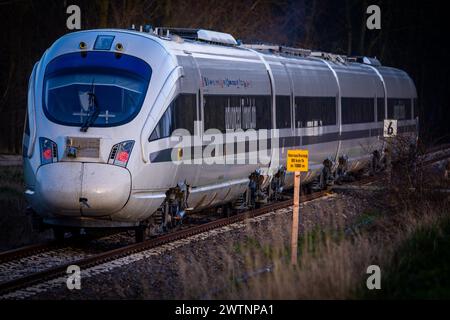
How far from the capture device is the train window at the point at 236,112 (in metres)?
17.5

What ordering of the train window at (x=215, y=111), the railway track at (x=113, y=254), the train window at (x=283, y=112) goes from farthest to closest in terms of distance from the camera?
1. the train window at (x=283, y=112)
2. the train window at (x=215, y=111)
3. the railway track at (x=113, y=254)

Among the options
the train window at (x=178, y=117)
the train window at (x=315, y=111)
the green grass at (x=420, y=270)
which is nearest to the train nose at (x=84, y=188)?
the train window at (x=178, y=117)

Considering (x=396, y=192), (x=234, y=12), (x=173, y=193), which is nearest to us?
(x=173, y=193)

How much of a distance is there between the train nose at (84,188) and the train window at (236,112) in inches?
116

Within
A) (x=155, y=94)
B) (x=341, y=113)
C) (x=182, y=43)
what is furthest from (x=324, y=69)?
(x=155, y=94)

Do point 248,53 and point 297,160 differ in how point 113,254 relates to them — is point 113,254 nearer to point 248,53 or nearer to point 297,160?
point 297,160

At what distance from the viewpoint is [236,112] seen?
18.6 metres

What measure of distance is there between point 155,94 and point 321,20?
4078cm

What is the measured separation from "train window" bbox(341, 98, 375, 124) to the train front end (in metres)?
11.6

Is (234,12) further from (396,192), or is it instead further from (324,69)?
(396,192)

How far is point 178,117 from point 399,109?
59.5 ft

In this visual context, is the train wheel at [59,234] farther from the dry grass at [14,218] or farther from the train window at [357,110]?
the train window at [357,110]

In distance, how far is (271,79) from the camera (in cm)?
2073

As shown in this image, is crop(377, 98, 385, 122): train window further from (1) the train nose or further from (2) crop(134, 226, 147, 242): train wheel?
(1) the train nose
